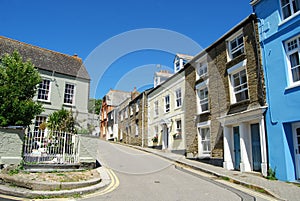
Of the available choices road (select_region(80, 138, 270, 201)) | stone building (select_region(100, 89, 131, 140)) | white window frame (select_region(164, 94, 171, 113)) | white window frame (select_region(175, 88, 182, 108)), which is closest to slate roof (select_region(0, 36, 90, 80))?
white window frame (select_region(164, 94, 171, 113))

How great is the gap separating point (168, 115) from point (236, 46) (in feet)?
31.5

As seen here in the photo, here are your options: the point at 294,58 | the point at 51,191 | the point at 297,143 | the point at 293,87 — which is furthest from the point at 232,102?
the point at 51,191

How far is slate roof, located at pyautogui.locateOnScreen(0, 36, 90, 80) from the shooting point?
18.9 m

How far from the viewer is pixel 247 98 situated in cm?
1226

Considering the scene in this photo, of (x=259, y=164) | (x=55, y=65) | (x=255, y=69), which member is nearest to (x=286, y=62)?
(x=255, y=69)

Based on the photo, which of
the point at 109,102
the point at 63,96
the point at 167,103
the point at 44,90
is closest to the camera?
the point at 44,90

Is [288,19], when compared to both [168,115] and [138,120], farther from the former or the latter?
[138,120]

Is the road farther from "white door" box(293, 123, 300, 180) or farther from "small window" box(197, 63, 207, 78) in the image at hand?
"small window" box(197, 63, 207, 78)

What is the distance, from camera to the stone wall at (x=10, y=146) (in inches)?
332

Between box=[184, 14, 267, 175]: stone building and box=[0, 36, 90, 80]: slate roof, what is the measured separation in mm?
10912

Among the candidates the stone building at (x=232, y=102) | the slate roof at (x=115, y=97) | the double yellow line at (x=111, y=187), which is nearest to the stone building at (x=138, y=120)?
the stone building at (x=232, y=102)

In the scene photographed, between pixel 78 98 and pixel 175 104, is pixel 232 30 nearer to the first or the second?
pixel 175 104

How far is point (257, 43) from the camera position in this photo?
37.9ft

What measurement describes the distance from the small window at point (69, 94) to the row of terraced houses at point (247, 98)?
8634mm
